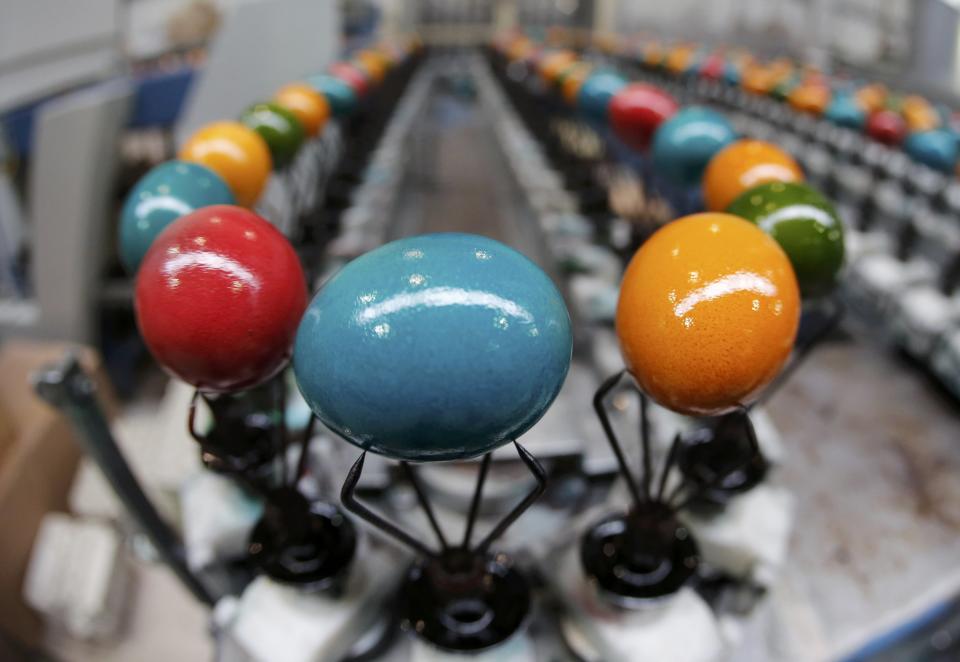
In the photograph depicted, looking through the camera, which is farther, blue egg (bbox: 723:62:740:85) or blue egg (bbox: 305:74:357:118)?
blue egg (bbox: 723:62:740:85)

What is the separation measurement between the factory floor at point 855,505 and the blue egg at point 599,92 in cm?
39

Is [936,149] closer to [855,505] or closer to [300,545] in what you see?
[855,505]

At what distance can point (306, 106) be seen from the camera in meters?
1.19

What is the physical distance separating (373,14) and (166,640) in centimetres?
576

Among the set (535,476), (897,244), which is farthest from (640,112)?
(897,244)

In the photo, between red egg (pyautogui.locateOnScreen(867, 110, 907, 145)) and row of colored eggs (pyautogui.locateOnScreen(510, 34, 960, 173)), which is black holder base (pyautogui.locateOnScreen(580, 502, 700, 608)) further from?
red egg (pyautogui.locateOnScreen(867, 110, 907, 145))

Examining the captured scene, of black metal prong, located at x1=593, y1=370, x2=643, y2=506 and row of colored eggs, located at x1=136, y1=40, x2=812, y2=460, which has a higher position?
row of colored eggs, located at x1=136, y1=40, x2=812, y2=460

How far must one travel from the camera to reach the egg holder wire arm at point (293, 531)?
62 centimetres

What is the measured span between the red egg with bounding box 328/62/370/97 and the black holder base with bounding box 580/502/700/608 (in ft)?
4.37

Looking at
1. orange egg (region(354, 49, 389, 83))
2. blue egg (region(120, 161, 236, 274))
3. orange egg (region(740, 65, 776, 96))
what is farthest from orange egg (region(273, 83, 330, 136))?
orange egg (region(740, 65, 776, 96))

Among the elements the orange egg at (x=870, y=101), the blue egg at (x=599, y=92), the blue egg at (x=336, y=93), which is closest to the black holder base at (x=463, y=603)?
the blue egg at (x=599, y=92)

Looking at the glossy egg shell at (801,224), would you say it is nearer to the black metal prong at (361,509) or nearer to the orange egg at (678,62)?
the black metal prong at (361,509)

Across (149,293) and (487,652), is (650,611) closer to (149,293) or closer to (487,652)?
(487,652)

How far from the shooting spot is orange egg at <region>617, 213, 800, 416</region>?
1.49ft
